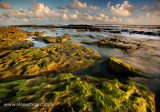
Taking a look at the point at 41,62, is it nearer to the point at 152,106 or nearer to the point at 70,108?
the point at 70,108

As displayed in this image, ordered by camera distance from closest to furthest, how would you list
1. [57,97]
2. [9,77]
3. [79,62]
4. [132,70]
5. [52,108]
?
1. [52,108]
2. [57,97]
3. [9,77]
4. [132,70]
5. [79,62]

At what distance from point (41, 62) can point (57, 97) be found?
4814 millimetres

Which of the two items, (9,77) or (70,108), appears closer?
(70,108)

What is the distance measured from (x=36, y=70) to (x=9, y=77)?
162 centimetres

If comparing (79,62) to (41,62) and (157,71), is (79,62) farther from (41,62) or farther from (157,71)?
(157,71)

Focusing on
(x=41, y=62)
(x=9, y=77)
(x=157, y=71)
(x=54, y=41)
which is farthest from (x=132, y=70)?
(x=54, y=41)

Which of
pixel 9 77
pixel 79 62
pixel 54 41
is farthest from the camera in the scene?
pixel 54 41

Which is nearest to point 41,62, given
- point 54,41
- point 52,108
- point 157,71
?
point 52,108

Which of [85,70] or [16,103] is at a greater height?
[16,103]

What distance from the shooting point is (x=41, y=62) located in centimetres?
691

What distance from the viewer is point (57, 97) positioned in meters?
3.00

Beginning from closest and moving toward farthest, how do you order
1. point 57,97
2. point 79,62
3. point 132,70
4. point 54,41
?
1. point 57,97
2. point 132,70
3. point 79,62
4. point 54,41

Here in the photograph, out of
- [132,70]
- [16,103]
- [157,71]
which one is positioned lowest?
[157,71]

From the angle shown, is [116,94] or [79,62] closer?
[116,94]
